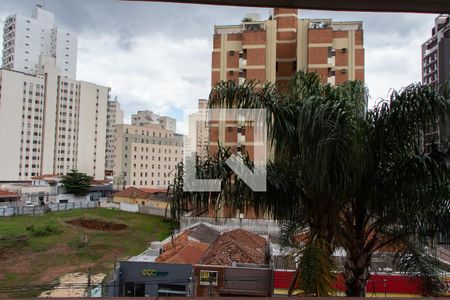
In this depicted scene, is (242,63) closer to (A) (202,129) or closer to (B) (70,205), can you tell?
(A) (202,129)

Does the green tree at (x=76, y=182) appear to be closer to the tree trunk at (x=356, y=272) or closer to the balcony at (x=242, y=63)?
the balcony at (x=242, y=63)

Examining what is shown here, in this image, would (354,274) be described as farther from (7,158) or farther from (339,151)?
(7,158)

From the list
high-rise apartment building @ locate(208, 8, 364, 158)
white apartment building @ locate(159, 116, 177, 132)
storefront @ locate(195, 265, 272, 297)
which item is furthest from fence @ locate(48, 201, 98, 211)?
storefront @ locate(195, 265, 272, 297)

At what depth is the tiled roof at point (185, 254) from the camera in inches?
257

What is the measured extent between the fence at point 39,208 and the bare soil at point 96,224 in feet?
5.72

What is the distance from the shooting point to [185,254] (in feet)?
22.4

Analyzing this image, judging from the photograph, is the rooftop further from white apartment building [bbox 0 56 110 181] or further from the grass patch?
white apartment building [bbox 0 56 110 181]

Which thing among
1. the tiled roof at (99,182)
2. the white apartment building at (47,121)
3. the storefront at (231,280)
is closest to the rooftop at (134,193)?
the tiled roof at (99,182)

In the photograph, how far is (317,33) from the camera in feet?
38.1

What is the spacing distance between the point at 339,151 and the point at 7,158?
1082 centimetres

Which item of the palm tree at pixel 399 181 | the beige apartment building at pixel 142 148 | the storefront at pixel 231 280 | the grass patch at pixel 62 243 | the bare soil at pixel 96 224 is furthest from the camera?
the bare soil at pixel 96 224

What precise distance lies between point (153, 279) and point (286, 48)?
954cm

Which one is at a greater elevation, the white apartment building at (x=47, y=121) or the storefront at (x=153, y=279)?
the white apartment building at (x=47, y=121)
